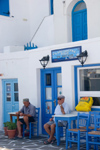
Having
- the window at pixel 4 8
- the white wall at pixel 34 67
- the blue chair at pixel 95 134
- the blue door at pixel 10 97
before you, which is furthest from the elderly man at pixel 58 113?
the window at pixel 4 8

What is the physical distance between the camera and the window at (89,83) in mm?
9586

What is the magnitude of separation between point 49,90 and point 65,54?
5.55 feet

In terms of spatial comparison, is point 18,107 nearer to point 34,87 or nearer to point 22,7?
point 34,87

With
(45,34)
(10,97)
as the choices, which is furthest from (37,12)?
(10,97)

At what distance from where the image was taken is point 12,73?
484 inches

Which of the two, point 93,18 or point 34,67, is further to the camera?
point 93,18

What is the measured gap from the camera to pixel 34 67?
11305mm

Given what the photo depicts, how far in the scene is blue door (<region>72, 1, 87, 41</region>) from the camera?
12211 millimetres

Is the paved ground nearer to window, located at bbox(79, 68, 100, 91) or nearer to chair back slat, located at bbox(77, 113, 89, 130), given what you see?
chair back slat, located at bbox(77, 113, 89, 130)

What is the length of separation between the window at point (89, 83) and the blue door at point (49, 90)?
0.95 metres

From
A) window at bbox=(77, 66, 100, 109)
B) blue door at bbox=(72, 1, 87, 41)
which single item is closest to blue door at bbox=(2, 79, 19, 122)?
blue door at bbox=(72, 1, 87, 41)

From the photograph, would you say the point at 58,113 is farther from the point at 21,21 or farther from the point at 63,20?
the point at 21,21

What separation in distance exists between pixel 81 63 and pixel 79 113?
1662 millimetres

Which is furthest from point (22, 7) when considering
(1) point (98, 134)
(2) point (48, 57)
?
(1) point (98, 134)
